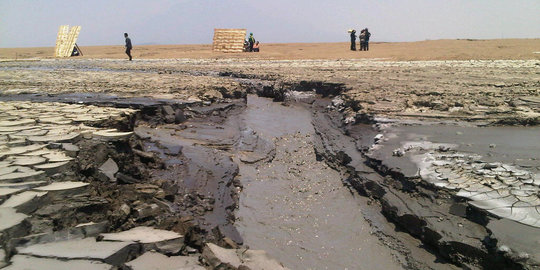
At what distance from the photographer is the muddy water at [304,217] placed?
320 centimetres

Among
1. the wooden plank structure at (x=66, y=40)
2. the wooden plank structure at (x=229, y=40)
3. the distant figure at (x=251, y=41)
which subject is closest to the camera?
the distant figure at (x=251, y=41)

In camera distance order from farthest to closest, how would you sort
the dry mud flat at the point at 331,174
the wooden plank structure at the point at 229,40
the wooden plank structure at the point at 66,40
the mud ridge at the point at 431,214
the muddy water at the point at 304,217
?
the wooden plank structure at the point at 66,40, the wooden plank structure at the point at 229,40, the muddy water at the point at 304,217, the dry mud flat at the point at 331,174, the mud ridge at the point at 431,214

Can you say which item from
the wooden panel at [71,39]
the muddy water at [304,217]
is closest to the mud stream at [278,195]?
the muddy water at [304,217]

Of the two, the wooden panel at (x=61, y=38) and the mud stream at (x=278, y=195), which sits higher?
the wooden panel at (x=61, y=38)

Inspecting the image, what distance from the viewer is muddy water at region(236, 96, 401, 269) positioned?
10.5 feet

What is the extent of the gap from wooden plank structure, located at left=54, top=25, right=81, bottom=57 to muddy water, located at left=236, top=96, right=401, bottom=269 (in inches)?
981

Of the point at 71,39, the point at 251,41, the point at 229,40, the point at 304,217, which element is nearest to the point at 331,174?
the point at 304,217

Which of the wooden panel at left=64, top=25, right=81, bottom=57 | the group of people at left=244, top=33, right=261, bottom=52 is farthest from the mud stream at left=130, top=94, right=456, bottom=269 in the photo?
the wooden panel at left=64, top=25, right=81, bottom=57

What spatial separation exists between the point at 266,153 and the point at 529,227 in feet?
12.4

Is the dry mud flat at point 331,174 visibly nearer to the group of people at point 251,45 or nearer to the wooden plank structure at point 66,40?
the group of people at point 251,45

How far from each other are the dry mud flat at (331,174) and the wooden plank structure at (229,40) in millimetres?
16503

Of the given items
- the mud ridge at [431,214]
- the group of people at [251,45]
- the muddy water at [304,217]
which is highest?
the group of people at [251,45]

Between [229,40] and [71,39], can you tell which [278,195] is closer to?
[229,40]

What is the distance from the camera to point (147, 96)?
24.1 feet
